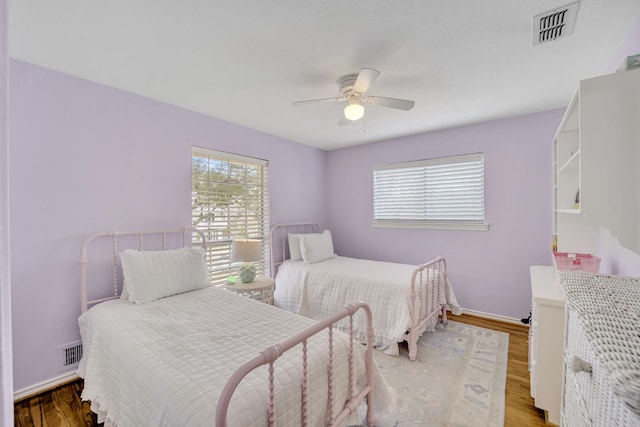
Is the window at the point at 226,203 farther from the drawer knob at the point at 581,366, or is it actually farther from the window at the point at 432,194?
the drawer knob at the point at 581,366

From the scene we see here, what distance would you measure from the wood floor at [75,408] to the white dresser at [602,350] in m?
0.60

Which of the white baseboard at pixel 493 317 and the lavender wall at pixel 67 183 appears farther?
the white baseboard at pixel 493 317

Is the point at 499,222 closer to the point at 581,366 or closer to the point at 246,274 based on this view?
the point at 581,366

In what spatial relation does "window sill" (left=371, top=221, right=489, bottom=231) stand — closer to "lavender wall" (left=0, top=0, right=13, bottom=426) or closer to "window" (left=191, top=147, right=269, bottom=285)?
"window" (left=191, top=147, right=269, bottom=285)

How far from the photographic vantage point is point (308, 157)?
4.45m

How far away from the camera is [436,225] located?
3707mm

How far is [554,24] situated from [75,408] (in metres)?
3.83

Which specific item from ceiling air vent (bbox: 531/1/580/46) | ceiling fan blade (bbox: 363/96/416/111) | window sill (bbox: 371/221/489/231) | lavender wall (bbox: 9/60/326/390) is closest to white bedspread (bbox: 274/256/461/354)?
window sill (bbox: 371/221/489/231)

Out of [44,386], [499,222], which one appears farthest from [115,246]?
[499,222]

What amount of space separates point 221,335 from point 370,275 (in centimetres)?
178

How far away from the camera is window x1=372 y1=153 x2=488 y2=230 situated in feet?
11.4

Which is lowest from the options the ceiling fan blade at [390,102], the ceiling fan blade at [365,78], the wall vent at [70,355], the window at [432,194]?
the wall vent at [70,355]

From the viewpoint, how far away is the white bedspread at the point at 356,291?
2.63 m

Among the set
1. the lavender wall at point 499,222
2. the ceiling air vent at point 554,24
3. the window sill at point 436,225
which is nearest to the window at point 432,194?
the window sill at point 436,225
